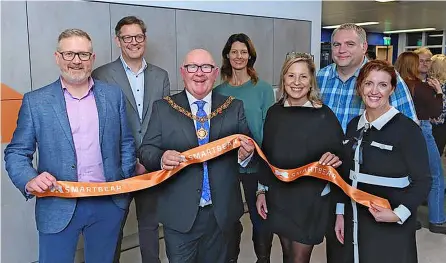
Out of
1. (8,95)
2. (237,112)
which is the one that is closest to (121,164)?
(237,112)

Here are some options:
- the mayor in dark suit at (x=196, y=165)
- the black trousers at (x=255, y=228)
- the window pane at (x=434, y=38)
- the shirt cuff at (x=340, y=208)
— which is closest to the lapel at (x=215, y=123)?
the mayor in dark suit at (x=196, y=165)

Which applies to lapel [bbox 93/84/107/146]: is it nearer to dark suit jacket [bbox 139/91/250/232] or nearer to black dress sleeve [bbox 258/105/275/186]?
dark suit jacket [bbox 139/91/250/232]

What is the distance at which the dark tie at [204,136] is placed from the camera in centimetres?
217

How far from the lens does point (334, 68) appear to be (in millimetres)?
2721

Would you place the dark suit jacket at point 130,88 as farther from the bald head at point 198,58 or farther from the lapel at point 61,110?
the bald head at point 198,58

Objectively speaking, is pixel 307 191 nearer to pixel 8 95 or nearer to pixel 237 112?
pixel 237 112

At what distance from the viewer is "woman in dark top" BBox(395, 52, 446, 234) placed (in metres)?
4.44

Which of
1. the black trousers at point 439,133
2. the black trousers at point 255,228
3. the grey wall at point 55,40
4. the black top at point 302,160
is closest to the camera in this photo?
the black top at point 302,160

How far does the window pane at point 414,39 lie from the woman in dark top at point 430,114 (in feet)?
51.7

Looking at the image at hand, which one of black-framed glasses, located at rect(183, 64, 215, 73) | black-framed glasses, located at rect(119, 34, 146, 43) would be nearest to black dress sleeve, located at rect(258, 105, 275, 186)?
black-framed glasses, located at rect(183, 64, 215, 73)

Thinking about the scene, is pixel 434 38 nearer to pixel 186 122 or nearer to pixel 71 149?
pixel 186 122

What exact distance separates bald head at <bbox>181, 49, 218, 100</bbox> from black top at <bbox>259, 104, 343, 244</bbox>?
19.5 inches

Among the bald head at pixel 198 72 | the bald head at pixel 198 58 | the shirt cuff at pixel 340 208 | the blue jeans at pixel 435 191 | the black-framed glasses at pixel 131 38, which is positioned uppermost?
the black-framed glasses at pixel 131 38

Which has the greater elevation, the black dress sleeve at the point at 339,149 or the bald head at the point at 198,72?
the bald head at the point at 198,72
